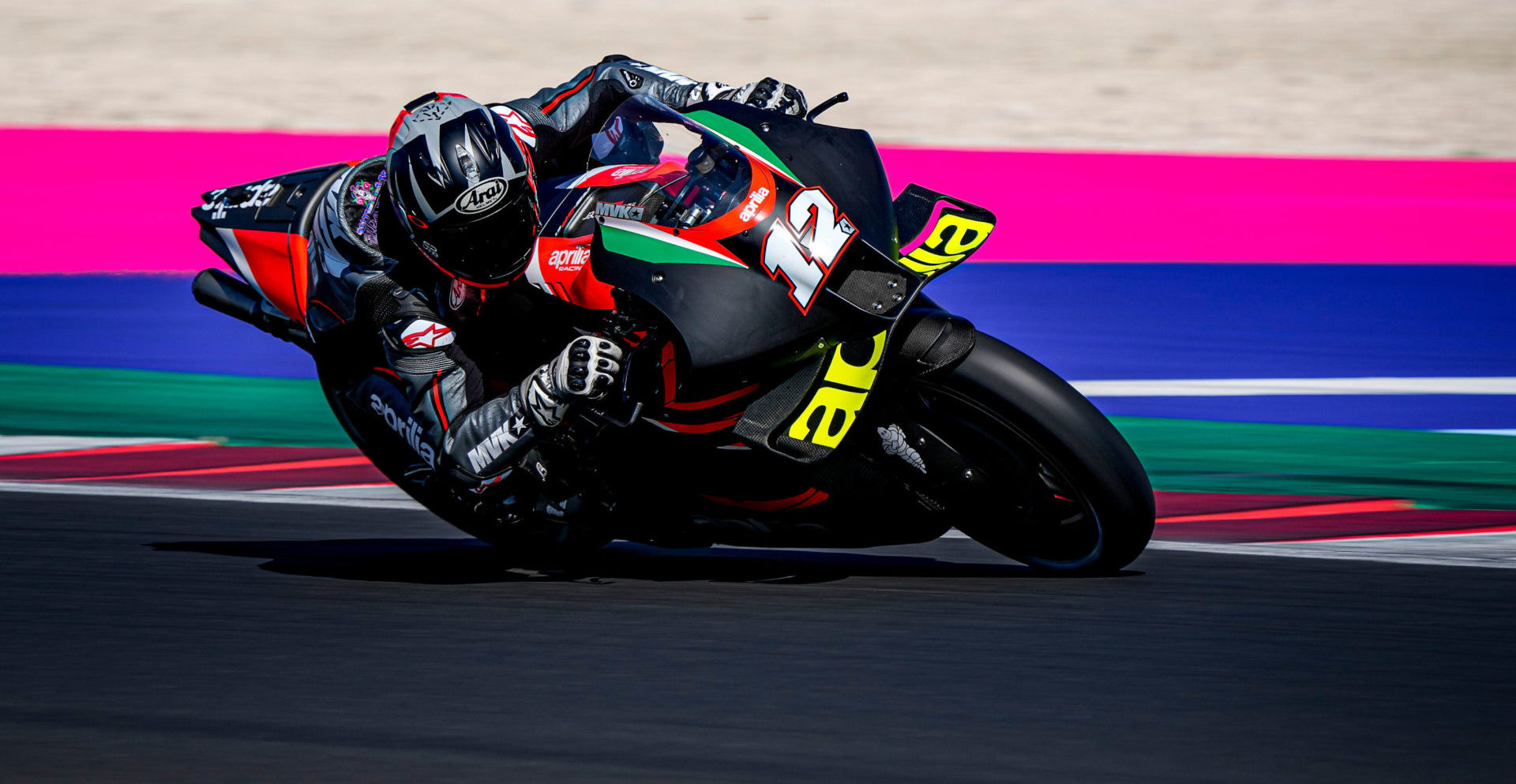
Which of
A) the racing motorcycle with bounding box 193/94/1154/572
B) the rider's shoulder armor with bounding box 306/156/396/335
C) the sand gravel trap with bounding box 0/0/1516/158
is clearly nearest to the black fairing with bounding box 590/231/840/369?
→ the racing motorcycle with bounding box 193/94/1154/572

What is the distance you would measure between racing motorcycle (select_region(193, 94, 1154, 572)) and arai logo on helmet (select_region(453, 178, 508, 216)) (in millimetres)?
12

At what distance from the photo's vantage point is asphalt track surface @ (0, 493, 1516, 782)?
11.3 feet

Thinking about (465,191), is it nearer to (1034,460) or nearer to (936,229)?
(936,229)

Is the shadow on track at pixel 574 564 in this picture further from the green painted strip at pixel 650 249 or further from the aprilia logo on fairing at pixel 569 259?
the green painted strip at pixel 650 249

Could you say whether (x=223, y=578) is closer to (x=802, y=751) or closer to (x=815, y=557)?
(x=815, y=557)

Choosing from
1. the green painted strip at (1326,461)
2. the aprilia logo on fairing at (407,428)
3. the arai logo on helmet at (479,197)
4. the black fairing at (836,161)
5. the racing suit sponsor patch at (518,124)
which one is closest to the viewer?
the arai logo on helmet at (479,197)

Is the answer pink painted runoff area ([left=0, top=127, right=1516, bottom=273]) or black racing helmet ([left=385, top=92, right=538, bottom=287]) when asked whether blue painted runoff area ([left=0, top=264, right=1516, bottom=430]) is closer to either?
pink painted runoff area ([left=0, top=127, right=1516, bottom=273])

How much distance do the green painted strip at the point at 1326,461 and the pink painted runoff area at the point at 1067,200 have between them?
4.01m

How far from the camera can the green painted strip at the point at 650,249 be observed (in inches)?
160

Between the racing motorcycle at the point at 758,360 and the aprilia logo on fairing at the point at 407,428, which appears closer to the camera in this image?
the racing motorcycle at the point at 758,360

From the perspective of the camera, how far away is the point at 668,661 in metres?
4.09

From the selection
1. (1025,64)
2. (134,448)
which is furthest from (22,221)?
(1025,64)

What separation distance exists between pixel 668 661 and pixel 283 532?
1932mm

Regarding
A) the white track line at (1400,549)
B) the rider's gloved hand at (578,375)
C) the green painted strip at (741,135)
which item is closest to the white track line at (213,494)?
the white track line at (1400,549)
